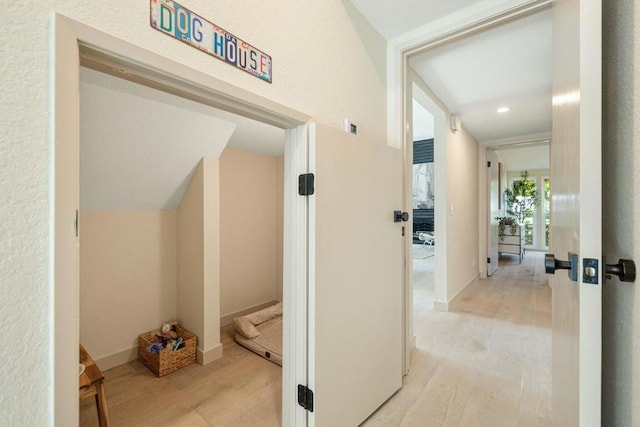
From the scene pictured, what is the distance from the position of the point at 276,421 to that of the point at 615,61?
2040mm

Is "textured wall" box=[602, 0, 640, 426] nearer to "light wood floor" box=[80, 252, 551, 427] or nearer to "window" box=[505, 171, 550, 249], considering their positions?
"light wood floor" box=[80, 252, 551, 427]

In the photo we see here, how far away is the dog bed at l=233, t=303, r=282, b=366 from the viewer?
2215mm

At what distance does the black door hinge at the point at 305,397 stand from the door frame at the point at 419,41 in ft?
3.05

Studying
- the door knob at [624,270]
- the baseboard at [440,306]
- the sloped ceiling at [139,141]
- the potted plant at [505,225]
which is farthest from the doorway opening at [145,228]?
the potted plant at [505,225]

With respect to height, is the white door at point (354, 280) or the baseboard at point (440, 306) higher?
the white door at point (354, 280)

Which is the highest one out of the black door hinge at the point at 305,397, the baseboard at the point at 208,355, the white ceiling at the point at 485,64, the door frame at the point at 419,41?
the white ceiling at the point at 485,64

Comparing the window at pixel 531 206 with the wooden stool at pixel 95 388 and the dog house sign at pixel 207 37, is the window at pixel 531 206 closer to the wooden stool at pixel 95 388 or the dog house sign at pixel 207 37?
the dog house sign at pixel 207 37

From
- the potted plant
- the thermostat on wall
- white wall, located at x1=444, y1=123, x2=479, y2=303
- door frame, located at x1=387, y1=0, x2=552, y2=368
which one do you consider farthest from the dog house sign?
the potted plant

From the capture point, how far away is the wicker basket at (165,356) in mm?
1962

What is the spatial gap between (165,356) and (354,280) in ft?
5.07

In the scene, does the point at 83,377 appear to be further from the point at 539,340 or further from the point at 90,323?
the point at 539,340

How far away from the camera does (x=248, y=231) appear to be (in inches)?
126

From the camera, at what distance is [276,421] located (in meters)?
1.54

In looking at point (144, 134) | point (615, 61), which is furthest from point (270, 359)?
point (615, 61)
